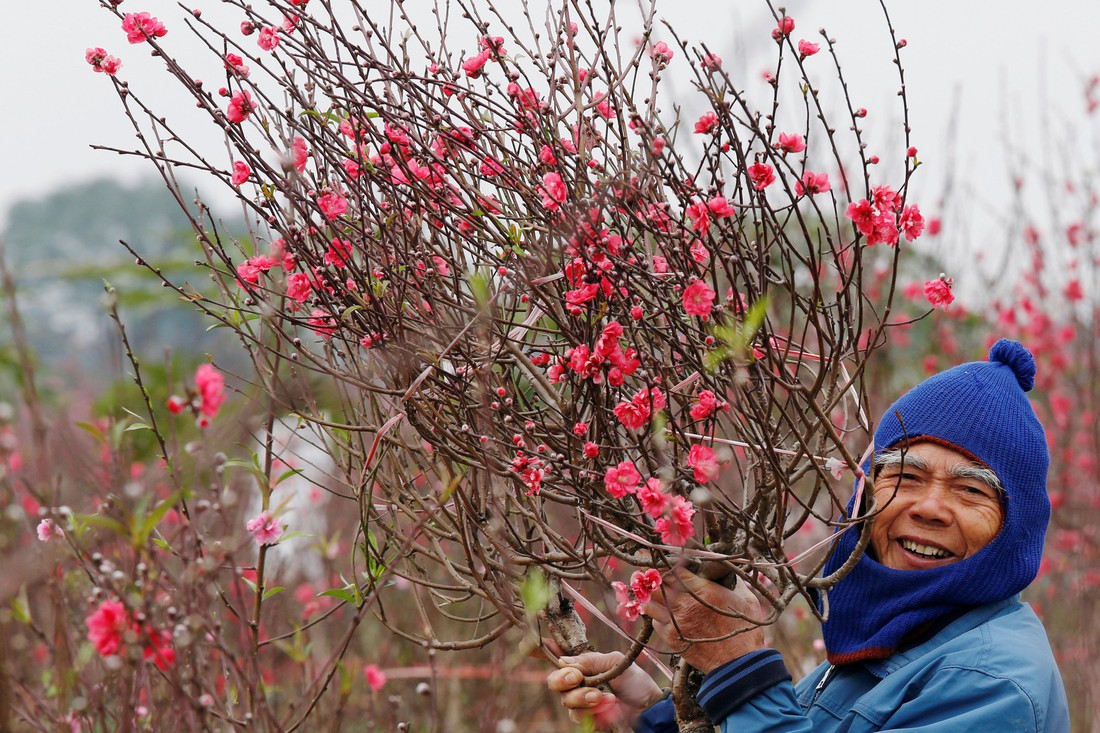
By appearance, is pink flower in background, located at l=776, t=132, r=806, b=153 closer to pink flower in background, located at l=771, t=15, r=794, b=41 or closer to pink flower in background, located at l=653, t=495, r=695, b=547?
pink flower in background, located at l=771, t=15, r=794, b=41

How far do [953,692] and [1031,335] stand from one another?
5.86 m

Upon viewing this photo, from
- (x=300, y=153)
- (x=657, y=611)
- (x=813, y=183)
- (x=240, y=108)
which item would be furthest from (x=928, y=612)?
(x=240, y=108)

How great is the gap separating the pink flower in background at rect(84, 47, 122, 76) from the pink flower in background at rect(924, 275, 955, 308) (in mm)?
1680

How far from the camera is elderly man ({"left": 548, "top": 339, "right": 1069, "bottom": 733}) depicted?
6.48ft

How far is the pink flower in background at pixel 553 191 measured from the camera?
1793 millimetres

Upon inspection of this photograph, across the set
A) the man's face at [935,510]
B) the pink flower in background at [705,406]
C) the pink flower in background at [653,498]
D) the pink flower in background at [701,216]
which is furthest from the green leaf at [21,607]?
the man's face at [935,510]

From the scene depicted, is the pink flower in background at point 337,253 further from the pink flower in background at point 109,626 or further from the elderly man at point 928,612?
the elderly man at point 928,612

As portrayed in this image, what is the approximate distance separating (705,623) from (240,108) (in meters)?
1.38

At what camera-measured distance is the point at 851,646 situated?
2.25 metres

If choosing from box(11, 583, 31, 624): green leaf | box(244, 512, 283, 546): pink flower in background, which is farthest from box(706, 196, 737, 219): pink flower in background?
box(11, 583, 31, 624): green leaf

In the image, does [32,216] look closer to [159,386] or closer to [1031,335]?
[159,386]

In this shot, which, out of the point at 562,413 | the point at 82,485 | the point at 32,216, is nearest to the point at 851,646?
the point at 562,413

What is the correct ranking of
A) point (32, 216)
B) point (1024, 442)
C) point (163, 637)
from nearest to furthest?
point (163, 637)
point (1024, 442)
point (32, 216)

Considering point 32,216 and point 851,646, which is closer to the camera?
point 851,646
